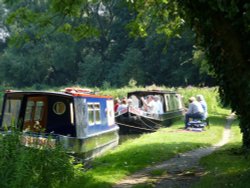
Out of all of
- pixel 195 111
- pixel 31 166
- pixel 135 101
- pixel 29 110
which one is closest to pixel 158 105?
pixel 135 101

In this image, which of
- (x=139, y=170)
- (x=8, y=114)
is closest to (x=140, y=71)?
(x=8, y=114)

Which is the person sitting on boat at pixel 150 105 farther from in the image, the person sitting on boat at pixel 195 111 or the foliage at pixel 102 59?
the foliage at pixel 102 59

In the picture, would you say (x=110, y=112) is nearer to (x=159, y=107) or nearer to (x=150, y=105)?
(x=150, y=105)

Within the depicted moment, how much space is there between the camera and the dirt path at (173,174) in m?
8.53

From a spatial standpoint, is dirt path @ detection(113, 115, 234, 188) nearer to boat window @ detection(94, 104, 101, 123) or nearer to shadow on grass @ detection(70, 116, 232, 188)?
shadow on grass @ detection(70, 116, 232, 188)

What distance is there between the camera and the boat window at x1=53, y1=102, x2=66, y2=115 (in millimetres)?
13823

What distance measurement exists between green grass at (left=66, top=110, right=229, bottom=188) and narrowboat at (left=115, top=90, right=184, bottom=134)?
4826mm

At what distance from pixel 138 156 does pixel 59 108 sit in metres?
3.23

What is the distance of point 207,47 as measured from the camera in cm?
794

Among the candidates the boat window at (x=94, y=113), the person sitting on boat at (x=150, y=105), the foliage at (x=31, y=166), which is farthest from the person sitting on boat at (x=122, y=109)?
the foliage at (x=31, y=166)

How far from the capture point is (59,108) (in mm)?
13891

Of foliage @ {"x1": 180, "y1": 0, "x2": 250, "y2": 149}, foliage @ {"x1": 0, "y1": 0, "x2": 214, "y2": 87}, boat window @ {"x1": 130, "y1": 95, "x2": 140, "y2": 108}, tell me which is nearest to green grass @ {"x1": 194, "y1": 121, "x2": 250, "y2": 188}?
foliage @ {"x1": 180, "y1": 0, "x2": 250, "y2": 149}

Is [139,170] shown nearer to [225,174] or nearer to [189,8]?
[225,174]

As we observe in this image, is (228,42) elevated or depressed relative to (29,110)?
elevated
